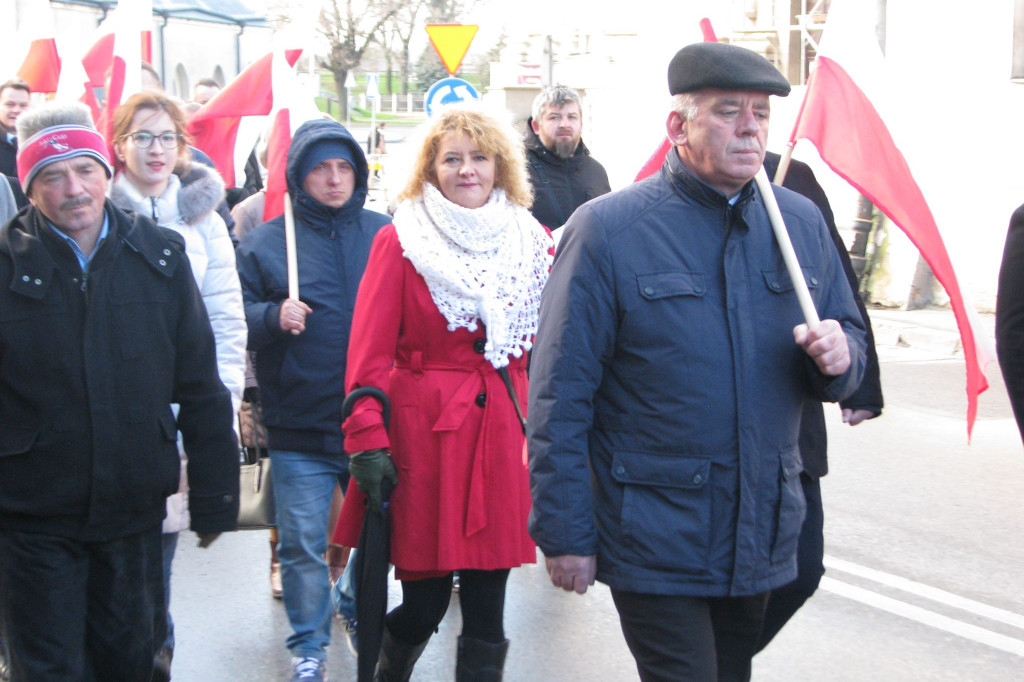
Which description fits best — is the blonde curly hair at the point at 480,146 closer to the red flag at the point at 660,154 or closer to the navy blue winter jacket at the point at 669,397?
the navy blue winter jacket at the point at 669,397

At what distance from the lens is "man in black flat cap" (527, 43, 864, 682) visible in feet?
9.11

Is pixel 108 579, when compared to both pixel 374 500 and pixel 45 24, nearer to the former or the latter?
pixel 374 500

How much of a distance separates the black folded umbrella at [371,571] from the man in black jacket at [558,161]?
3.46m

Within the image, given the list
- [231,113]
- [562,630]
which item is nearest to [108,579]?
[562,630]

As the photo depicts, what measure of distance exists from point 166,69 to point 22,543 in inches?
1176

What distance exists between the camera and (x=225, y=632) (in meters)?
5.04

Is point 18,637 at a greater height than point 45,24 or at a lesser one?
lesser

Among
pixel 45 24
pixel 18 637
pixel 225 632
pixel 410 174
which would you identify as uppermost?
pixel 45 24

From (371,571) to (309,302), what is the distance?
1.25 m

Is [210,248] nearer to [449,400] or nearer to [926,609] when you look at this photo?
[449,400]

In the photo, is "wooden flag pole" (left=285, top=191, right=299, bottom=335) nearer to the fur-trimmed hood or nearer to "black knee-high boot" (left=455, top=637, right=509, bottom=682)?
the fur-trimmed hood

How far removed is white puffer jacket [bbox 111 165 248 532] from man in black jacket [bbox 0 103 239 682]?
0.80 m

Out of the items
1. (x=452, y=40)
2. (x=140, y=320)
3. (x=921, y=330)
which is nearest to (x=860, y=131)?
(x=140, y=320)

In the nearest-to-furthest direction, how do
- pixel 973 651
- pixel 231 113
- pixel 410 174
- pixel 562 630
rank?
pixel 410 174 < pixel 973 651 < pixel 562 630 < pixel 231 113
